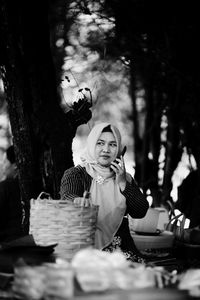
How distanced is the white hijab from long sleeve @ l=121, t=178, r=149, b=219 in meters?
0.04

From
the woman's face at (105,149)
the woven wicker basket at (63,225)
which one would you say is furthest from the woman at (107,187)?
the woven wicker basket at (63,225)

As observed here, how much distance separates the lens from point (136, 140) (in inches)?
406

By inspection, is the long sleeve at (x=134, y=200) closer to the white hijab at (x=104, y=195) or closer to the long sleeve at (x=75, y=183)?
the white hijab at (x=104, y=195)

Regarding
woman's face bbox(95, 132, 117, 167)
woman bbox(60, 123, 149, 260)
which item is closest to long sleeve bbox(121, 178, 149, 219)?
woman bbox(60, 123, 149, 260)

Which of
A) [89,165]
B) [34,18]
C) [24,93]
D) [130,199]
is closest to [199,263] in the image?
[130,199]

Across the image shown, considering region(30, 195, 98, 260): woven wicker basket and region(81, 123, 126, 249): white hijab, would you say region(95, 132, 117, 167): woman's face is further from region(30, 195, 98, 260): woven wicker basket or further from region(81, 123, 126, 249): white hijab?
region(30, 195, 98, 260): woven wicker basket

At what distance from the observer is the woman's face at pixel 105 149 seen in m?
3.45

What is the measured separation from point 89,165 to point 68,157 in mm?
1219

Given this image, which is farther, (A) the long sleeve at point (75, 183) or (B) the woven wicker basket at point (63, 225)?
(A) the long sleeve at point (75, 183)

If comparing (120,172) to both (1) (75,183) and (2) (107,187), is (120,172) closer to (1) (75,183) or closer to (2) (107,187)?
(2) (107,187)

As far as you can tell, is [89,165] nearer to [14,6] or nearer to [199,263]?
[199,263]

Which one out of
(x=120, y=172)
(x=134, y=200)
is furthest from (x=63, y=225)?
(x=134, y=200)

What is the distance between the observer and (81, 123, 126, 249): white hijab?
333 cm

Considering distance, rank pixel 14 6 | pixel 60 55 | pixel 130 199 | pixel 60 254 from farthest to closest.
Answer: pixel 60 55 < pixel 14 6 < pixel 130 199 < pixel 60 254
